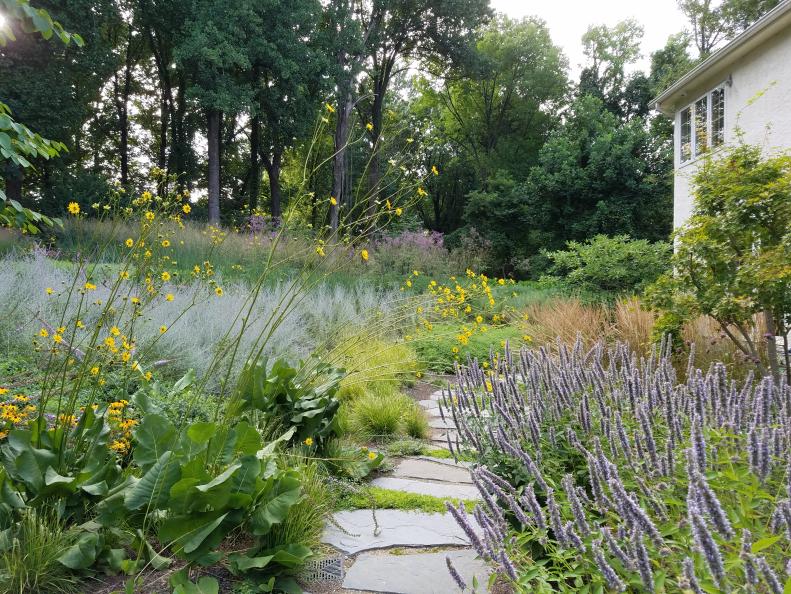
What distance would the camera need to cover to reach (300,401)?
3.00m

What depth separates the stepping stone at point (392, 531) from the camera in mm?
2326

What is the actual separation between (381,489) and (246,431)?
109 centimetres

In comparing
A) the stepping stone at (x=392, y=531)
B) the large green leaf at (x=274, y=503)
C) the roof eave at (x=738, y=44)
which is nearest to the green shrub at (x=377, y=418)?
the stepping stone at (x=392, y=531)

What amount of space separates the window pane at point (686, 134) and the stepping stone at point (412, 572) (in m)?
12.3

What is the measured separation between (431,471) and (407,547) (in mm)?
967

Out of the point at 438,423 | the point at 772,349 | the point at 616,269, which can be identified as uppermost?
the point at 616,269

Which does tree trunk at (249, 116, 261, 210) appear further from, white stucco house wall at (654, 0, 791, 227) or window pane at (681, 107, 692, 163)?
white stucco house wall at (654, 0, 791, 227)

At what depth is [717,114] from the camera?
11.2 metres

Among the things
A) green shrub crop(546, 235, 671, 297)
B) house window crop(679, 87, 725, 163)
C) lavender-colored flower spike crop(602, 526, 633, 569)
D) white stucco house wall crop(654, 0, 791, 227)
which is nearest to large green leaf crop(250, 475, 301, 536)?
lavender-colored flower spike crop(602, 526, 633, 569)

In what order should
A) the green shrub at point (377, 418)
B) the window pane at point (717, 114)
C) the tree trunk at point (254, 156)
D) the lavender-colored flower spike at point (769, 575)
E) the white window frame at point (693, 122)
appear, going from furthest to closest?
the tree trunk at point (254, 156)
the window pane at point (717, 114)
the white window frame at point (693, 122)
the green shrub at point (377, 418)
the lavender-colored flower spike at point (769, 575)

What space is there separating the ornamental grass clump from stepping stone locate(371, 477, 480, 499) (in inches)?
20.4

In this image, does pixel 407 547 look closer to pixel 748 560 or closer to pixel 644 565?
pixel 644 565

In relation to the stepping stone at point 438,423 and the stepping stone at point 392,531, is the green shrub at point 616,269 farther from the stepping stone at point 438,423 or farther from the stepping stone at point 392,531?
the stepping stone at point 392,531

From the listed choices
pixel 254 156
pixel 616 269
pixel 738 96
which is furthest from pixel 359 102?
pixel 616 269
